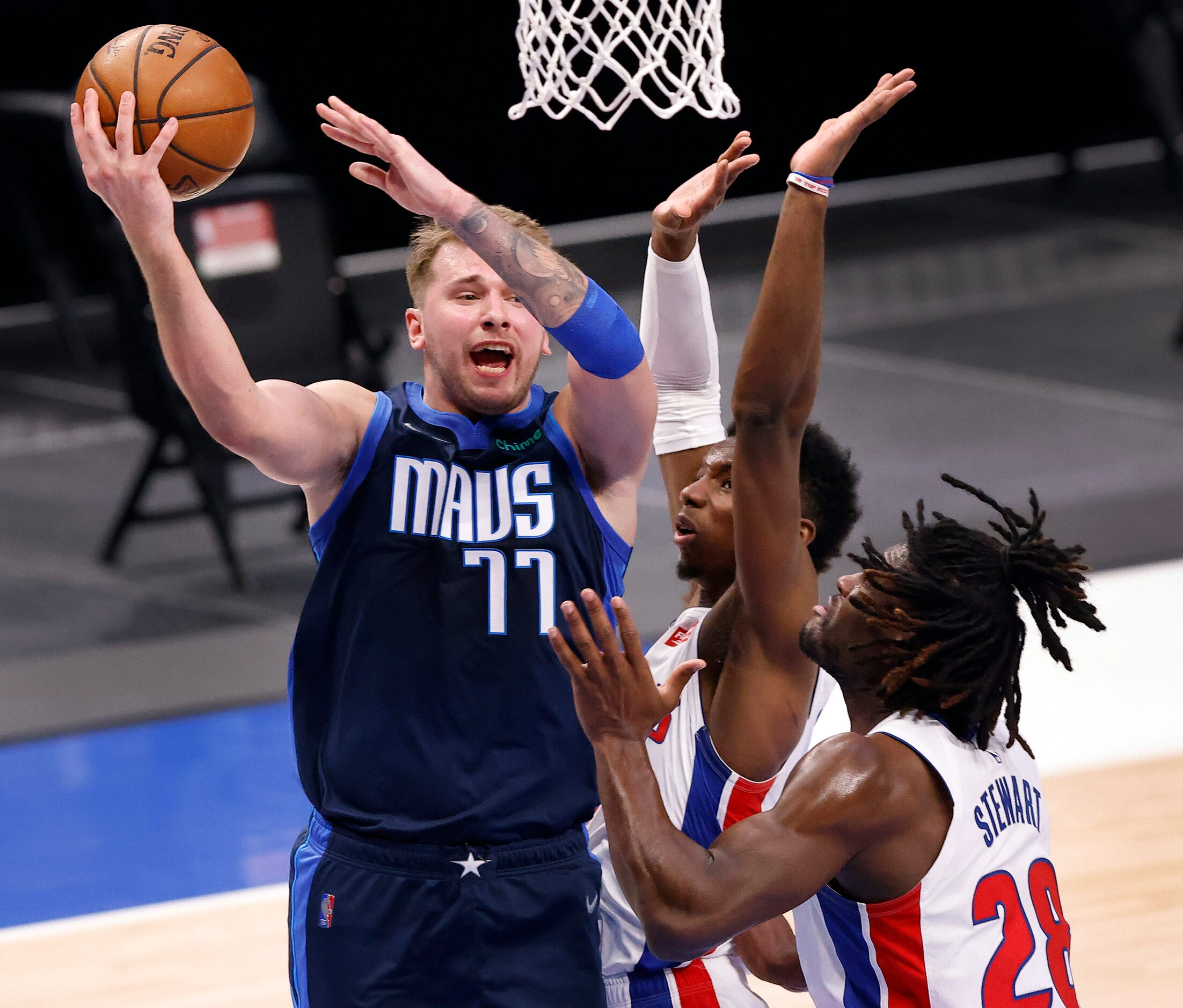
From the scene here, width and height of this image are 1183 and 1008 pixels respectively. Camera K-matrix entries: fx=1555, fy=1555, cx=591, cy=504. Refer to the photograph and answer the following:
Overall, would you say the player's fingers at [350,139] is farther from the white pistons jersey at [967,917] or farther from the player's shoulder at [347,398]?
the white pistons jersey at [967,917]

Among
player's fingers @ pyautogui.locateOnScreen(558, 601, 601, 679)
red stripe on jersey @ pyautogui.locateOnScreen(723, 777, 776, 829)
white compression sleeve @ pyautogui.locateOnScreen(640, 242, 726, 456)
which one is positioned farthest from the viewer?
white compression sleeve @ pyautogui.locateOnScreen(640, 242, 726, 456)

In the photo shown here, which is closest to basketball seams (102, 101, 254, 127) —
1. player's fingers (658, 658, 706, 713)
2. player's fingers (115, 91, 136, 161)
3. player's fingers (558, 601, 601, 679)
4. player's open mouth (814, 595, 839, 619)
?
player's fingers (115, 91, 136, 161)

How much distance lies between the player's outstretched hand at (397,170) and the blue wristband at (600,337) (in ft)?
0.87

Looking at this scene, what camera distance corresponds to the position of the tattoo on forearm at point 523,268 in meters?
2.67

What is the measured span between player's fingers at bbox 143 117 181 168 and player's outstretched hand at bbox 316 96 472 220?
24cm

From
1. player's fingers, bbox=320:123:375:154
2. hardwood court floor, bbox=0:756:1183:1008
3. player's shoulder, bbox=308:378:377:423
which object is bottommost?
hardwood court floor, bbox=0:756:1183:1008

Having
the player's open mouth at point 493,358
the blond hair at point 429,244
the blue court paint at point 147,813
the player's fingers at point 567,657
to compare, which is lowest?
the blue court paint at point 147,813

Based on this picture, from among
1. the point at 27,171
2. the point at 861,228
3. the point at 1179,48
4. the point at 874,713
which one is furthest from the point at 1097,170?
the point at 874,713

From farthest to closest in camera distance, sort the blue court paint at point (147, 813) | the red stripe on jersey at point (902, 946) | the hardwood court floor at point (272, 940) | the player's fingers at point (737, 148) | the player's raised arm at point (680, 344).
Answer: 1. the blue court paint at point (147, 813)
2. the hardwood court floor at point (272, 940)
3. the player's raised arm at point (680, 344)
4. the player's fingers at point (737, 148)
5. the red stripe on jersey at point (902, 946)

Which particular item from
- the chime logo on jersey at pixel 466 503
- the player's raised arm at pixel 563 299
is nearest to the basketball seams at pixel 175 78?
the player's raised arm at pixel 563 299

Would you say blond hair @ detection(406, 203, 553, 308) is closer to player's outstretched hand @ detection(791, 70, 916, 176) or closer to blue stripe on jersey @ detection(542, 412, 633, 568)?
blue stripe on jersey @ detection(542, 412, 633, 568)

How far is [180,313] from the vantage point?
2500 mm

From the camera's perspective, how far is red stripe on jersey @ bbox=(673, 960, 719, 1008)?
3201 millimetres

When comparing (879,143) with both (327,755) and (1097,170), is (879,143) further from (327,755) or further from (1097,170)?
(327,755)
